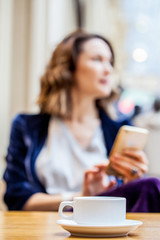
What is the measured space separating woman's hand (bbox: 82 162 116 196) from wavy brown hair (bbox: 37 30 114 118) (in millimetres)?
382

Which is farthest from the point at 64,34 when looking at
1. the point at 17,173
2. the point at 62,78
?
the point at 17,173

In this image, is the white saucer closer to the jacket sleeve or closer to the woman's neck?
the jacket sleeve

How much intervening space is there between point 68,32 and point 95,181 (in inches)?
87.9

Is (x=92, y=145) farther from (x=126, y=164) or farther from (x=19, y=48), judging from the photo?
(x=19, y=48)

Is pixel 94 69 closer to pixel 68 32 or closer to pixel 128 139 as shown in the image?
pixel 128 139

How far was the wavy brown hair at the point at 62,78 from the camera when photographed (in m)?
1.90

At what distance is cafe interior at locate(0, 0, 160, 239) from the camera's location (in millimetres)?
2902

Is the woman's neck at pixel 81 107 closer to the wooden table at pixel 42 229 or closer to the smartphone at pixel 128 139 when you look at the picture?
the smartphone at pixel 128 139

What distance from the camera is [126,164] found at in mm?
1565

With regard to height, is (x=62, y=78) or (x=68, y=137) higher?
(x=62, y=78)

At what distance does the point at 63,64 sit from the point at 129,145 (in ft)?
1.79

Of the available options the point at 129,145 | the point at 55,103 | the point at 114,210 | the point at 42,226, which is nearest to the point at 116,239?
the point at 114,210

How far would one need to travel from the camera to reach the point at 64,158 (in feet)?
5.90

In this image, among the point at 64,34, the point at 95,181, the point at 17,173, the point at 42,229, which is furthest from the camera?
the point at 64,34
